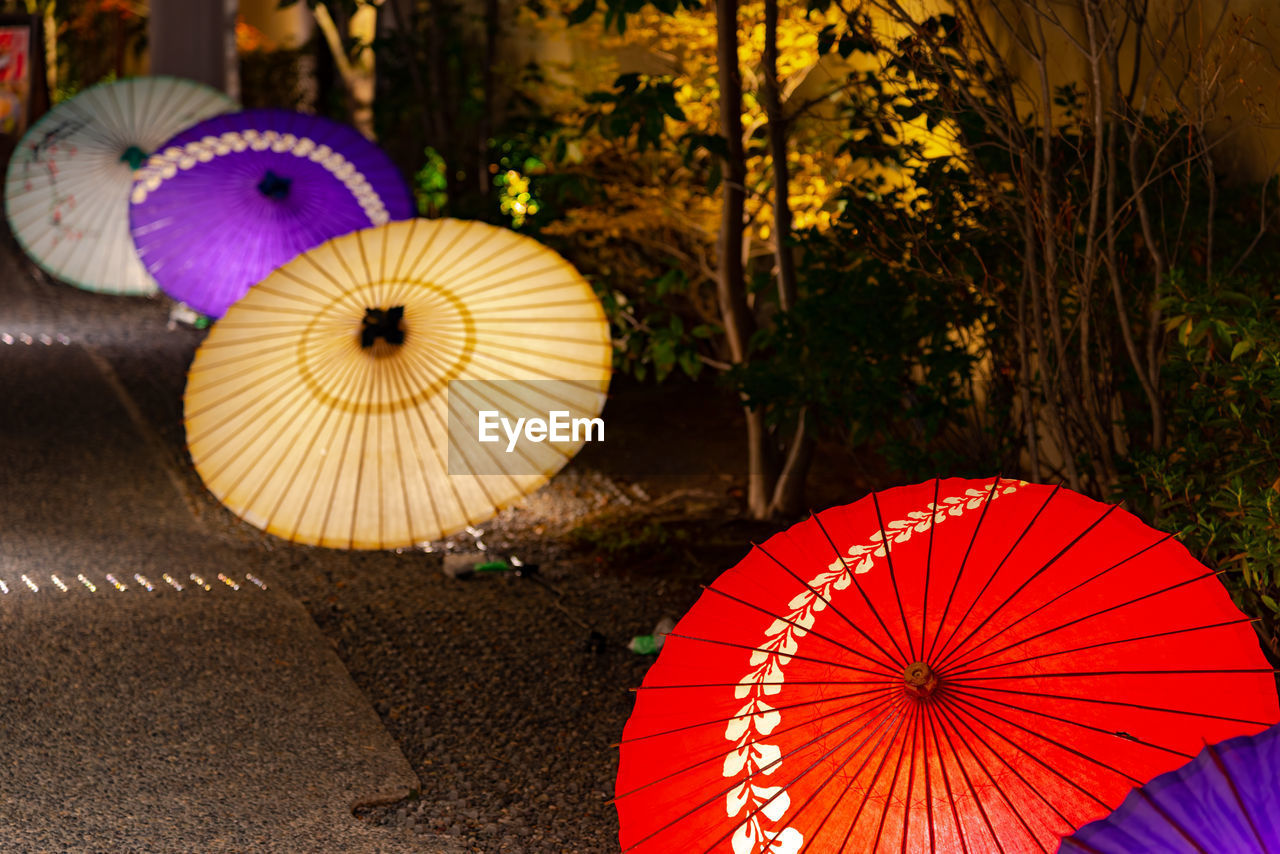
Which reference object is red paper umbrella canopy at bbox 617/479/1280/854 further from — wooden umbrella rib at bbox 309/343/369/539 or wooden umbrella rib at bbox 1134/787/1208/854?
wooden umbrella rib at bbox 309/343/369/539

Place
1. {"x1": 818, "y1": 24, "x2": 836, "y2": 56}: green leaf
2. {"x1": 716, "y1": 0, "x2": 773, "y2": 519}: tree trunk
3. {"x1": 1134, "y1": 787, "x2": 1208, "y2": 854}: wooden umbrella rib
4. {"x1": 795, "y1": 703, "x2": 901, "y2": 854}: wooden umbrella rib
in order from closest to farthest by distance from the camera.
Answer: {"x1": 1134, "y1": 787, "x2": 1208, "y2": 854}: wooden umbrella rib, {"x1": 795, "y1": 703, "x2": 901, "y2": 854}: wooden umbrella rib, {"x1": 818, "y1": 24, "x2": 836, "y2": 56}: green leaf, {"x1": 716, "y1": 0, "x2": 773, "y2": 519}: tree trunk

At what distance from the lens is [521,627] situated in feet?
16.1

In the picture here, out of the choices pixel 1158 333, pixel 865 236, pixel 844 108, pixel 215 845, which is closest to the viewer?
pixel 215 845

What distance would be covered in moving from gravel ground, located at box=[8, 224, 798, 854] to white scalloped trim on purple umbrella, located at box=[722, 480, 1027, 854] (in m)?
1.00

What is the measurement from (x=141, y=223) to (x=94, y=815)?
4.90 meters

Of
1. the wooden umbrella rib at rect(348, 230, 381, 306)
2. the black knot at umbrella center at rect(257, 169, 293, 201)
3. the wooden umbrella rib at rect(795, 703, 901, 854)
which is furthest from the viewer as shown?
the black knot at umbrella center at rect(257, 169, 293, 201)

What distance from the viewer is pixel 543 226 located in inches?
257

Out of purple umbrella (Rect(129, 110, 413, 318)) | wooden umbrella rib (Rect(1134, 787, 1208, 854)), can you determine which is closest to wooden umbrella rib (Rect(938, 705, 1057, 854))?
wooden umbrella rib (Rect(1134, 787, 1208, 854))

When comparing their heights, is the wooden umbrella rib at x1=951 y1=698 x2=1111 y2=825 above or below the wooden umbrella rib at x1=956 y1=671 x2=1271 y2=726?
below

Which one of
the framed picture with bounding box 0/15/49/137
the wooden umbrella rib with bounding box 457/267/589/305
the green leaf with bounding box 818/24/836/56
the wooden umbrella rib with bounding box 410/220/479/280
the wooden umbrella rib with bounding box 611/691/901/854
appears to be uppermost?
the framed picture with bounding box 0/15/49/137

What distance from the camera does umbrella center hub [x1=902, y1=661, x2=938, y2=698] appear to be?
7.58 feet

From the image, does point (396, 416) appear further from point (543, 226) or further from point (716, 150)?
point (543, 226)

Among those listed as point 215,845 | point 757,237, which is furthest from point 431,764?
point 757,237

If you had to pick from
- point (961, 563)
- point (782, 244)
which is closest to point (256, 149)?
point (782, 244)
